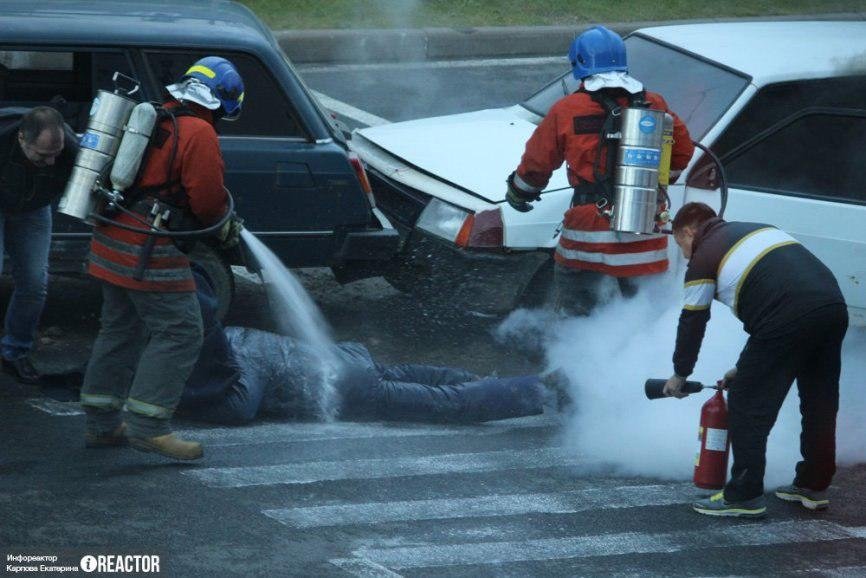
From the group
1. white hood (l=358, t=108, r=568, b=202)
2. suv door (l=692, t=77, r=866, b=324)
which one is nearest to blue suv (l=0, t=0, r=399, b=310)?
white hood (l=358, t=108, r=568, b=202)

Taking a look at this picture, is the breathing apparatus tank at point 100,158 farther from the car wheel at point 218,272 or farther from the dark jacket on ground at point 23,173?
the car wheel at point 218,272

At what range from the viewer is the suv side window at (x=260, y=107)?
722cm

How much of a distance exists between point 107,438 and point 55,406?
0.69 metres

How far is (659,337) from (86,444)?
2.74 metres

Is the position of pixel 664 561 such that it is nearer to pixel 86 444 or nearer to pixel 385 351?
pixel 86 444

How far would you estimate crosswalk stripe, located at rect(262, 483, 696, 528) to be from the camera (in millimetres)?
5270

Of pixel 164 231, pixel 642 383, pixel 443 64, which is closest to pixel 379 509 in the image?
pixel 164 231

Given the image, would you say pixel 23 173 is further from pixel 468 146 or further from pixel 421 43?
pixel 421 43

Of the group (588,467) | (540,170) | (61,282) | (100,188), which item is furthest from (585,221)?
(61,282)

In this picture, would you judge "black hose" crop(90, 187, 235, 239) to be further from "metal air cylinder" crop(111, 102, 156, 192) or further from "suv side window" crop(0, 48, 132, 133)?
"suv side window" crop(0, 48, 132, 133)

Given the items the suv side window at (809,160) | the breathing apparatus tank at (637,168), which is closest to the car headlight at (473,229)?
the breathing apparatus tank at (637,168)

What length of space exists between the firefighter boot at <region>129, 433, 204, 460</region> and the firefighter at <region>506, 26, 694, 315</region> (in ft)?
6.52

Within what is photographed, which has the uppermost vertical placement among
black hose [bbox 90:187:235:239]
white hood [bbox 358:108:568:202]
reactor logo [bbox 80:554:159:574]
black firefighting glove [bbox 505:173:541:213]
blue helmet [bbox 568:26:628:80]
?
blue helmet [bbox 568:26:628:80]

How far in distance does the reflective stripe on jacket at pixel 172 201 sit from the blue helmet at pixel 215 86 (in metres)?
0.05
